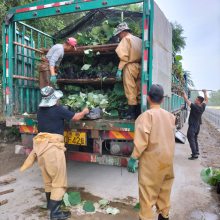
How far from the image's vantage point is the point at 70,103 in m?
4.49

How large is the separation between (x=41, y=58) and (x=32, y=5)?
1.19m

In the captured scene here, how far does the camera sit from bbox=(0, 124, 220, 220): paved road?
137 inches

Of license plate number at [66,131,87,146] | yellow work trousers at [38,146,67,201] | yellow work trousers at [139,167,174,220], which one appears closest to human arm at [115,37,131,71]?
license plate number at [66,131,87,146]

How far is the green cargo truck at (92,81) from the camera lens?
144 inches

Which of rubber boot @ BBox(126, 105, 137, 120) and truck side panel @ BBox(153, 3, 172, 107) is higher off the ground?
truck side panel @ BBox(153, 3, 172, 107)

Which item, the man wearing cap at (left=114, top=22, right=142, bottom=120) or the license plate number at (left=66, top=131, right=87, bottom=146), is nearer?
the license plate number at (left=66, top=131, right=87, bottom=146)

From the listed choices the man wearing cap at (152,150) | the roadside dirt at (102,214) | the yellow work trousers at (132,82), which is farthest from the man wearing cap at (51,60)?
the man wearing cap at (152,150)

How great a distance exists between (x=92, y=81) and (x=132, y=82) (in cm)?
105

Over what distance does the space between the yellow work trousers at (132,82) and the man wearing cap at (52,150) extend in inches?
31.9

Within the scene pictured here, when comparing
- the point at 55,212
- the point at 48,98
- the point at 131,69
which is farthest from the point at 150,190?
the point at 131,69

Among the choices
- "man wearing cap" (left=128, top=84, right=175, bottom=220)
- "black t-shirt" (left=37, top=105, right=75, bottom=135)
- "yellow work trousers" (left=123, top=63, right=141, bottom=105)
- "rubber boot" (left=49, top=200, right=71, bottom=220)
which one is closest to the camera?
"man wearing cap" (left=128, top=84, right=175, bottom=220)

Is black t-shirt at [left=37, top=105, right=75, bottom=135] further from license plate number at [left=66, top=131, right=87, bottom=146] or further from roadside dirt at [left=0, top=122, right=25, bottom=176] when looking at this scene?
roadside dirt at [left=0, top=122, right=25, bottom=176]

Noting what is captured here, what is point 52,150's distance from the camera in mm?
3361

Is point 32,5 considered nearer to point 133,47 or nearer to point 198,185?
point 133,47
